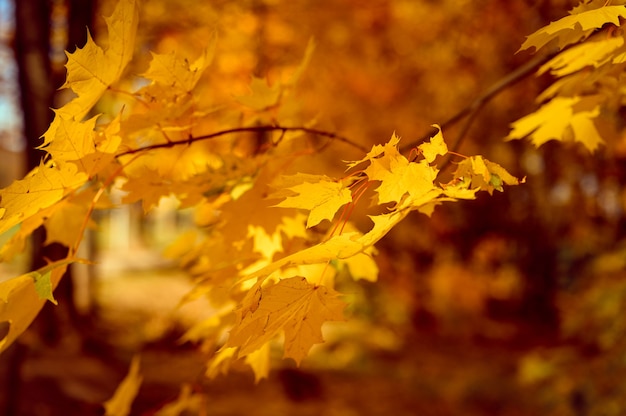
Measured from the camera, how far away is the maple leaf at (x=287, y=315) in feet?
2.94

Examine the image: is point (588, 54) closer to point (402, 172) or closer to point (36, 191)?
point (402, 172)

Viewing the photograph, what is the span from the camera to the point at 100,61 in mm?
1091

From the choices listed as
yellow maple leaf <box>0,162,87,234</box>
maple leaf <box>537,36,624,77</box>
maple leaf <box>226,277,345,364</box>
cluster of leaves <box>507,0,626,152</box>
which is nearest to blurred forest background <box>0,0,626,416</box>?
cluster of leaves <box>507,0,626,152</box>

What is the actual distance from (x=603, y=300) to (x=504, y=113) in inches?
227

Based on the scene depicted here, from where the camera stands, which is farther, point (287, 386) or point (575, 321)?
point (287, 386)

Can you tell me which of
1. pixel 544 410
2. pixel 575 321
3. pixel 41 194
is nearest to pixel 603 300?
pixel 575 321

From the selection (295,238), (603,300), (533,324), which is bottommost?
(533,324)

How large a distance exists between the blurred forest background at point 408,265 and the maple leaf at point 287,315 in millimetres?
2333

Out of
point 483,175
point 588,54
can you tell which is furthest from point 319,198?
point 588,54

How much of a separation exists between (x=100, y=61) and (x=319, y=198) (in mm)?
521

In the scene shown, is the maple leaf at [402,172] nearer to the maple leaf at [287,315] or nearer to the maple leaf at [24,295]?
the maple leaf at [287,315]

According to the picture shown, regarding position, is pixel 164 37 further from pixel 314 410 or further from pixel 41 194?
pixel 41 194

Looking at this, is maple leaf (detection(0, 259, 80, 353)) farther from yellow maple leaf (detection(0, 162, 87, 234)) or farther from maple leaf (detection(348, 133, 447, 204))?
maple leaf (detection(348, 133, 447, 204))

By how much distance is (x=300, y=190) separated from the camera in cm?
100
